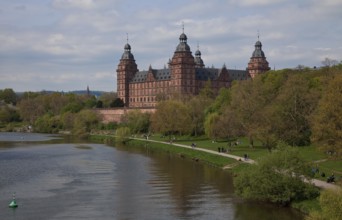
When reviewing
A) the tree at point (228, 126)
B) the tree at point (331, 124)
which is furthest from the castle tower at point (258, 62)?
the tree at point (331, 124)

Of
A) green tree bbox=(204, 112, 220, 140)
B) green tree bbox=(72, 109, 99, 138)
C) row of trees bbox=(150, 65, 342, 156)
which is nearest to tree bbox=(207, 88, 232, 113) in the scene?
row of trees bbox=(150, 65, 342, 156)

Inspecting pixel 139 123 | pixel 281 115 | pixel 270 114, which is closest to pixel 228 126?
pixel 270 114

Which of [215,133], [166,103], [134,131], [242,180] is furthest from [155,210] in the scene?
[134,131]

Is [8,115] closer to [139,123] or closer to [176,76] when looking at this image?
[176,76]

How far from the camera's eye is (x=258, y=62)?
148m

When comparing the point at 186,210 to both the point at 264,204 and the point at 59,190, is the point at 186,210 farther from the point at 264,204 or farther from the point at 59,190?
the point at 59,190

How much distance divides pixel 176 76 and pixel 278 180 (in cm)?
9928

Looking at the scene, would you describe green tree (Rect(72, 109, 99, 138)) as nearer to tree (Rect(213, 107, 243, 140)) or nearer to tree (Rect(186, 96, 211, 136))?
tree (Rect(186, 96, 211, 136))

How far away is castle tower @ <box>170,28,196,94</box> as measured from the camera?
130500 mm

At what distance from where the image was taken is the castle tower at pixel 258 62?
485 ft

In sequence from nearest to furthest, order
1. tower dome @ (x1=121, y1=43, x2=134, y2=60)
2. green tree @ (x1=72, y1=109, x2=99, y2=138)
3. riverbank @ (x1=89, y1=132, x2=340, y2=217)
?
riverbank @ (x1=89, y1=132, x2=340, y2=217), green tree @ (x1=72, y1=109, x2=99, y2=138), tower dome @ (x1=121, y1=43, x2=134, y2=60)

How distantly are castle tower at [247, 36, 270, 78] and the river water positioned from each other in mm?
88718

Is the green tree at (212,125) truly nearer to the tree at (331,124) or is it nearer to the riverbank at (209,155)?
the riverbank at (209,155)

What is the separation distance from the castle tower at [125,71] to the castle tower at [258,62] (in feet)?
116
